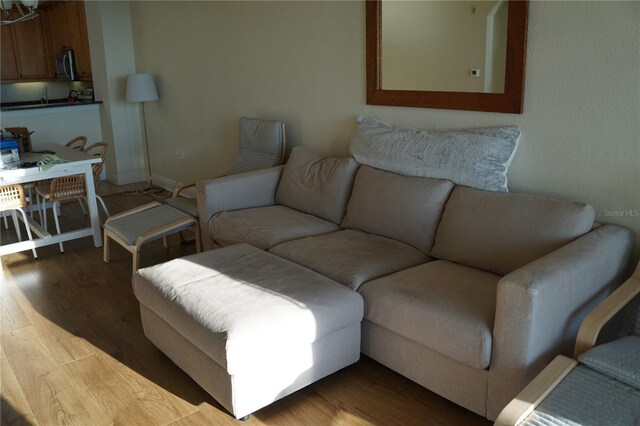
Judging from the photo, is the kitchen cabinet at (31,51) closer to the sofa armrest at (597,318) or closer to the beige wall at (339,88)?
the beige wall at (339,88)

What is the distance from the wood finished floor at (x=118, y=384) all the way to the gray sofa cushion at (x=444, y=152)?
103 centimetres

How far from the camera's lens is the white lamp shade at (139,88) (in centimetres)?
579

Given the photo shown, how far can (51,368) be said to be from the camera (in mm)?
2635

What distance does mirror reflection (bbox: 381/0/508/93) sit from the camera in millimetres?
2840

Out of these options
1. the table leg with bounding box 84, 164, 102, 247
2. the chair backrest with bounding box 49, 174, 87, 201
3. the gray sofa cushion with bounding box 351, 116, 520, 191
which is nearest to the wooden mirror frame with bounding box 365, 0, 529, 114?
the gray sofa cushion with bounding box 351, 116, 520, 191

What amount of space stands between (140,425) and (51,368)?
0.72 m

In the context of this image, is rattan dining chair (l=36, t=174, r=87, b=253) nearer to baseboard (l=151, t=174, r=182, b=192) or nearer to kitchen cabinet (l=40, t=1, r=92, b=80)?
baseboard (l=151, t=174, r=182, b=192)

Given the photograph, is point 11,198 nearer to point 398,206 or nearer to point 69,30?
point 398,206

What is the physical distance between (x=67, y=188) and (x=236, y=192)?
57.2 inches

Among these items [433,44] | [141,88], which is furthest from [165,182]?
[433,44]

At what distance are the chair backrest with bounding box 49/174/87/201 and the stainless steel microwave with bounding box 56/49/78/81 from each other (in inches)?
139

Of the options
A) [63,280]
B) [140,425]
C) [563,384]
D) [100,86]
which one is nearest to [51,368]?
[140,425]

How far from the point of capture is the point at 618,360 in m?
1.84

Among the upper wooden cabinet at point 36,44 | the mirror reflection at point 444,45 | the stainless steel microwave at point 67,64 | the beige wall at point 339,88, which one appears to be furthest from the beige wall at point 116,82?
the mirror reflection at point 444,45
